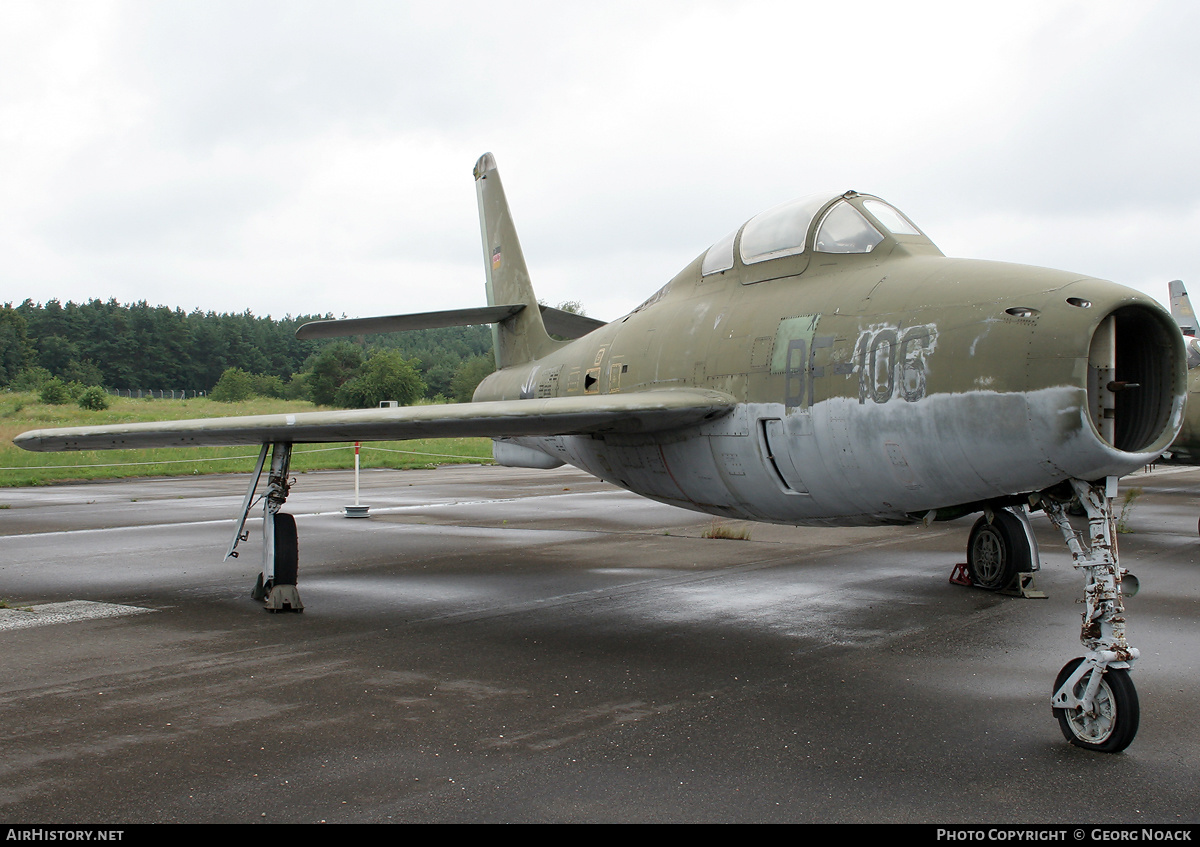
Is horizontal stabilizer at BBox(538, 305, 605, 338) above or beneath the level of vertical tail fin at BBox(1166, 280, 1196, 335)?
beneath

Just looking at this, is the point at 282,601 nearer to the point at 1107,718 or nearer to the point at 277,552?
the point at 277,552

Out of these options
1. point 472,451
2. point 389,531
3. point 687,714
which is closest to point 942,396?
point 687,714

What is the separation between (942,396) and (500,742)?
3.14 meters

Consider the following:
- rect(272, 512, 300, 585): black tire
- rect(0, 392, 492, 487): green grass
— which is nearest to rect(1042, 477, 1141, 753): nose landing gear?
rect(272, 512, 300, 585): black tire

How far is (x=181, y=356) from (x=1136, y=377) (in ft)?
420

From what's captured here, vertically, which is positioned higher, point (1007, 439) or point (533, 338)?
point (533, 338)

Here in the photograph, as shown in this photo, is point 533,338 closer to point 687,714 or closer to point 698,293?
point 698,293

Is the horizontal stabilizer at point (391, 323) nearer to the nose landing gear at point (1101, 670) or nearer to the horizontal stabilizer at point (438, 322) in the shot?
the horizontal stabilizer at point (438, 322)

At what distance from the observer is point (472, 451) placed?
131 feet

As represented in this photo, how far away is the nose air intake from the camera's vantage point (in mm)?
4488

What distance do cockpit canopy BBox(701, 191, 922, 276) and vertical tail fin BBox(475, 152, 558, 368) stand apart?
4.46 metres

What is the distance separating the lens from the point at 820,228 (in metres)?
6.73

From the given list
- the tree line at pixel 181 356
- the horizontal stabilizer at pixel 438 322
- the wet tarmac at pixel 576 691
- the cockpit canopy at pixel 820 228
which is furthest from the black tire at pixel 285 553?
the tree line at pixel 181 356

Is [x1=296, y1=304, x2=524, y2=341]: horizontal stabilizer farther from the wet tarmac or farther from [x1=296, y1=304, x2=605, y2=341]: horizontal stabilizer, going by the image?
the wet tarmac
